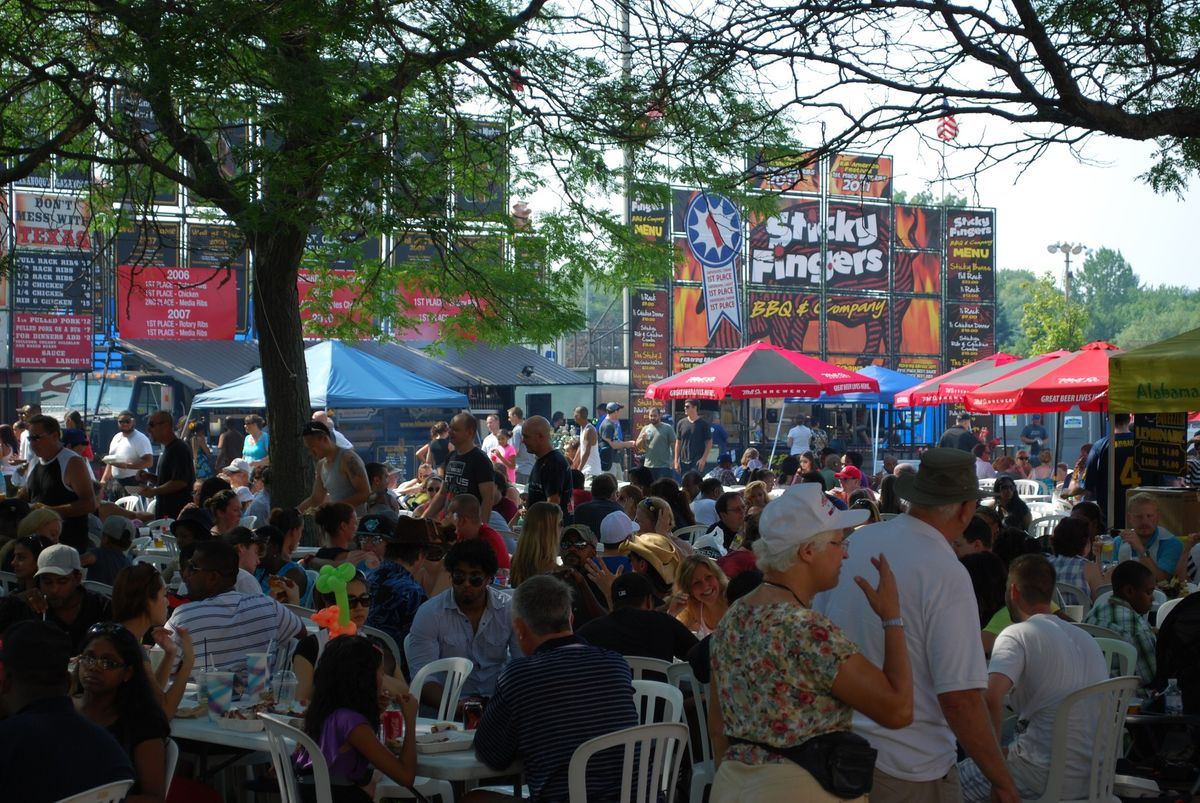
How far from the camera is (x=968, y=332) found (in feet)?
132

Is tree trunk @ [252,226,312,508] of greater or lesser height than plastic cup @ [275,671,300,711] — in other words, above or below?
above

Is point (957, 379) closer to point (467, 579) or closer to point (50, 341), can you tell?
point (467, 579)

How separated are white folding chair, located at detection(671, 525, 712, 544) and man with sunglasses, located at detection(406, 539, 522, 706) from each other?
4629 millimetres

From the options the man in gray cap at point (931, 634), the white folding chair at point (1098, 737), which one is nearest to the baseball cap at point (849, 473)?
the white folding chair at point (1098, 737)

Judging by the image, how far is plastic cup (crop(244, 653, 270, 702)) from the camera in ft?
17.5

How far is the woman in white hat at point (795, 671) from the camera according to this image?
3086mm

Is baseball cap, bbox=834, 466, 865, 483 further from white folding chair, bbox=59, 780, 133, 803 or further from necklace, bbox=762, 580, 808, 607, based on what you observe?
white folding chair, bbox=59, 780, 133, 803

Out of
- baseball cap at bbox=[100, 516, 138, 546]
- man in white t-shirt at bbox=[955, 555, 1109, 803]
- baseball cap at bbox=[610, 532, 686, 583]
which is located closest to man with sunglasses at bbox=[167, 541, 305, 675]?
baseball cap at bbox=[610, 532, 686, 583]

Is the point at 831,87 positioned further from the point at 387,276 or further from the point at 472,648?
the point at 387,276

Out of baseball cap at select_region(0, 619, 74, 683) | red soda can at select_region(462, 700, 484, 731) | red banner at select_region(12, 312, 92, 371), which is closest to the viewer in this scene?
baseball cap at select_region(0, 619, 74, 683)

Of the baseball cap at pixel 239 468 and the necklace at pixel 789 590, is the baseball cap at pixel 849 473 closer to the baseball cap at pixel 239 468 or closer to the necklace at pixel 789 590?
the baseball cap at pixel 239 468

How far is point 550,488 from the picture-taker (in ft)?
32.5

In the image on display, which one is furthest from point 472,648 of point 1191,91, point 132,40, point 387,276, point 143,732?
point 387,276

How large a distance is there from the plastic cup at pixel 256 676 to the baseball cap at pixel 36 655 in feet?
5.29
